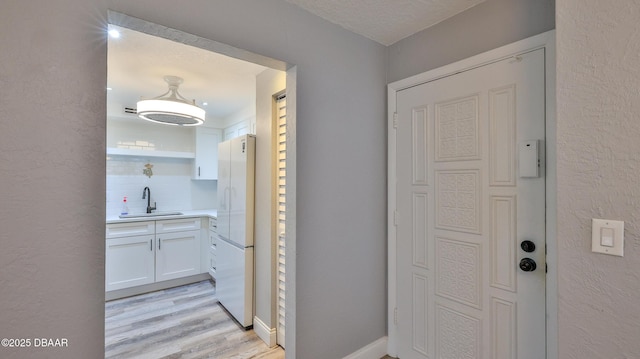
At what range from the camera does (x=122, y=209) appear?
12.8ft

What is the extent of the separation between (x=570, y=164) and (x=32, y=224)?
78.5 inches

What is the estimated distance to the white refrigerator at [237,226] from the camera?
2.52m

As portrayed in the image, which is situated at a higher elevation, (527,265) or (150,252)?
(527,265)

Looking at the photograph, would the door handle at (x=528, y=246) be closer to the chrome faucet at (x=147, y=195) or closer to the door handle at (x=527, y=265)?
the door handle at (x=527, y=265)

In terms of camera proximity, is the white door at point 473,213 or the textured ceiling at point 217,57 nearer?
the white door at point 473,213

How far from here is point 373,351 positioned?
200 cm

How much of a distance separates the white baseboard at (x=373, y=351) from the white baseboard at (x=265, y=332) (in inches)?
28.6

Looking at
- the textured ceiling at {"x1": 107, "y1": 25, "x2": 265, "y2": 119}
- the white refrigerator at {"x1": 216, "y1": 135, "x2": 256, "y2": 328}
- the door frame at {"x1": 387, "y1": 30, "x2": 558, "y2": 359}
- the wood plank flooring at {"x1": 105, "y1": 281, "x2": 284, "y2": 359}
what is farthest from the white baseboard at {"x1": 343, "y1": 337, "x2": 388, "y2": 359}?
the textured ceiling at {"x1": 107, "y1": 25, "x2": 265, "y2": 119}

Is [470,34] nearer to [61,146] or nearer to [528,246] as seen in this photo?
[528,246]

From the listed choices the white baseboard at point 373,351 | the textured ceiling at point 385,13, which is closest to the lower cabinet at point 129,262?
the white baseboard at point 373,351

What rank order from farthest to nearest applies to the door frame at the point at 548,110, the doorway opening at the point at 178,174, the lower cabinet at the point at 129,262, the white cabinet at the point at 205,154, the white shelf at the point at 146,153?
the white cabinet at the point at 205,154 < the white shelf at the point at 146,153 < the lower cabinet at the point at 129,262 < the doorway opening at the point at 178,174 < the door frame at the point at 548,110

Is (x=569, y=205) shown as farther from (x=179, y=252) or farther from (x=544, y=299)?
(x=179, y=252)

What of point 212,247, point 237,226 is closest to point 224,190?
point 237,226

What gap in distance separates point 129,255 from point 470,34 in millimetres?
4016
